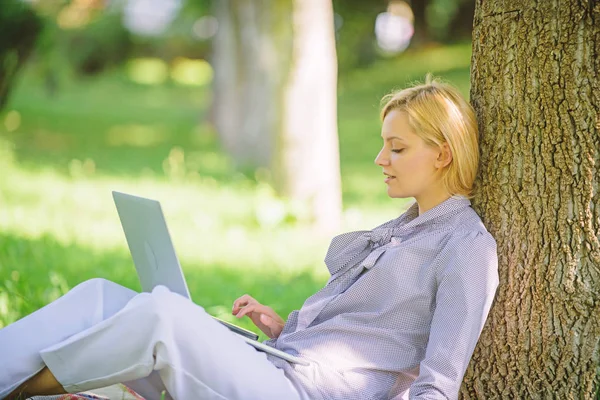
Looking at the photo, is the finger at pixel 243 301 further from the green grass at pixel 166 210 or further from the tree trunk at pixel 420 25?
the tree trunk at pixel 420 25

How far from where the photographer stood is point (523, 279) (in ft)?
10.1

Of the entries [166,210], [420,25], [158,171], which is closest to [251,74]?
[158,171]

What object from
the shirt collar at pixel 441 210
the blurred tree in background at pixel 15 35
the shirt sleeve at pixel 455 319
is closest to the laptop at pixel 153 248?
the shirt sleeve at pixel 455 319

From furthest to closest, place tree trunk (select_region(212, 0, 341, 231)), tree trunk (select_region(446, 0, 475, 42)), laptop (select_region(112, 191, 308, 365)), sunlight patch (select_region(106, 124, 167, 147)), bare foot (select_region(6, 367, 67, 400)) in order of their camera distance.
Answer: tree trunk (select_region(446, 0, 475, 42)), sunlight patch (select_region(106, 124, 167, 147)), tree trunk (select_region(212, 0, 341, 231)), bare foot (select_region(6, 367, 67, 400)), laptop (select_region(112, 191, 308, 365))

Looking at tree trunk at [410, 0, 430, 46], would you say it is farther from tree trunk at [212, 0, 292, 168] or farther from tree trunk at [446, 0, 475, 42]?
tree trunk at [212, 0, 292, 168]

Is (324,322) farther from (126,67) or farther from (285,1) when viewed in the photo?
(126,67)

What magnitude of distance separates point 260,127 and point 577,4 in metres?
8.00

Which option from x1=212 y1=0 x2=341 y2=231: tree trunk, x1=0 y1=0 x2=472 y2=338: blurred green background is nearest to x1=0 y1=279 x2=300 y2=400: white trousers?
x1=0 y1=0 x2=472 y2=338: blurred green background

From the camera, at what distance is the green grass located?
18.9 ft

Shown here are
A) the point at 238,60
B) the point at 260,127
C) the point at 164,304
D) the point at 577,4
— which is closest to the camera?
the point at 164,304

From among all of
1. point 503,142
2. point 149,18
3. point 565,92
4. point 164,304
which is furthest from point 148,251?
point 149,18

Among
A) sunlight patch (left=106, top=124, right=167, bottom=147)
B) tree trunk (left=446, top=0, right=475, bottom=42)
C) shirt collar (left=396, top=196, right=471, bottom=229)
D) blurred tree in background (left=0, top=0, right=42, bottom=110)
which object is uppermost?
blurred tree in background (left=0, top=0, right=42, bottom=110)

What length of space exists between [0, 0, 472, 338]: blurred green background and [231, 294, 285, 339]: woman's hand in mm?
680

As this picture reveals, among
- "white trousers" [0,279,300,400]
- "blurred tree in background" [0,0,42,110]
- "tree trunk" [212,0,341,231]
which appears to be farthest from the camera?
"blurred tree in background" [0,0,42,110]
